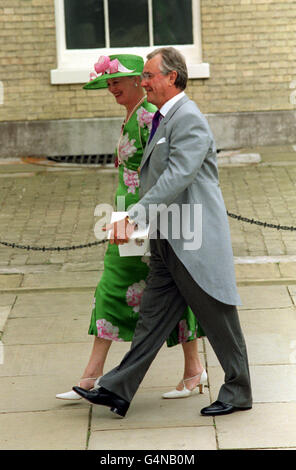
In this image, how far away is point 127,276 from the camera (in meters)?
5.11

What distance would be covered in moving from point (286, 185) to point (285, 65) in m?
2.54

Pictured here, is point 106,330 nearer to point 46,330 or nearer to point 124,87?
point 124,87

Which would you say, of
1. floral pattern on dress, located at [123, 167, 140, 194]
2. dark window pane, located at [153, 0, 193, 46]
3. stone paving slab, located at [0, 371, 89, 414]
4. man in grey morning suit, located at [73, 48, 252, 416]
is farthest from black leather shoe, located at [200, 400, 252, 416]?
dark window pane, located at [153, 0, 193, 46]

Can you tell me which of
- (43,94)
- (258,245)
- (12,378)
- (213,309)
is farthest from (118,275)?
(43,94)

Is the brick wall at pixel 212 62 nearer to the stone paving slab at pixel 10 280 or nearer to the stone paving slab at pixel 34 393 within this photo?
the stone paving slab at pixel 10 280

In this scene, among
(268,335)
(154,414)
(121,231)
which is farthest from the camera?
(268,335)

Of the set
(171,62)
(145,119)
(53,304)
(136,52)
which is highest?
(171,62)

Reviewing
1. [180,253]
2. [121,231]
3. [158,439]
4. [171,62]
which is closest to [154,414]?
[158,439]

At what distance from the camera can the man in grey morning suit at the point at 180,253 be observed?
453 centimetres

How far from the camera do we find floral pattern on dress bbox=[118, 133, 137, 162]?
5047 millimetres

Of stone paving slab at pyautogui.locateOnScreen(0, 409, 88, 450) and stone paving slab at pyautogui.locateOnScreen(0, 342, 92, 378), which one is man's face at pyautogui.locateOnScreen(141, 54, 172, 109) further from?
stone paving slab at pyautogui.locateOnScreen(0, 342, 92, 378)

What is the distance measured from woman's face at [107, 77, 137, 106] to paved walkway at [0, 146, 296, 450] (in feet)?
5.51

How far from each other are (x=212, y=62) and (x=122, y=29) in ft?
4.39
